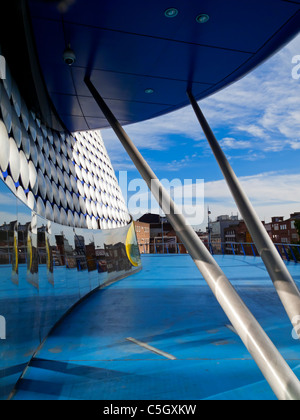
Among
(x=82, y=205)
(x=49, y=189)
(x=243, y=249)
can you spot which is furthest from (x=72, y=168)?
(x=243, y=249)

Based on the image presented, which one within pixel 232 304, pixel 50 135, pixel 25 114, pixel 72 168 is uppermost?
pixel 50 135

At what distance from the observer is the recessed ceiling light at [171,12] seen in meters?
4.21

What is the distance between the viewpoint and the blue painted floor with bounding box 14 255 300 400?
3.18 meters

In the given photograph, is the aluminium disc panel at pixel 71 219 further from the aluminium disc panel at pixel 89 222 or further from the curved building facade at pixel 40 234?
the aluminium disc panel at pixel 89 222

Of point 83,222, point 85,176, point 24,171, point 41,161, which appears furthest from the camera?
point 85,176

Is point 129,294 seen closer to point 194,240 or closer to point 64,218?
point 64,218

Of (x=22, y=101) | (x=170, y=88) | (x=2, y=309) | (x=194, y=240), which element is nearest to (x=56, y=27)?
(x=22, y=101)

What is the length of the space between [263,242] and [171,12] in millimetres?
3334

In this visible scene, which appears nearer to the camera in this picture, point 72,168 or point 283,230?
point 72,168

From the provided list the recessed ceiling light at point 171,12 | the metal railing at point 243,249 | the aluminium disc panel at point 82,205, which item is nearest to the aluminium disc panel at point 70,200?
the aluminium disc panel at point 82,205

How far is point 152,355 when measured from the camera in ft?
13.5

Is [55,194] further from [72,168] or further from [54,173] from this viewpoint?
[72,168]

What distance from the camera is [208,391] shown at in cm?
316

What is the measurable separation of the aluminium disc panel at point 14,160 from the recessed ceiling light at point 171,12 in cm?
276
